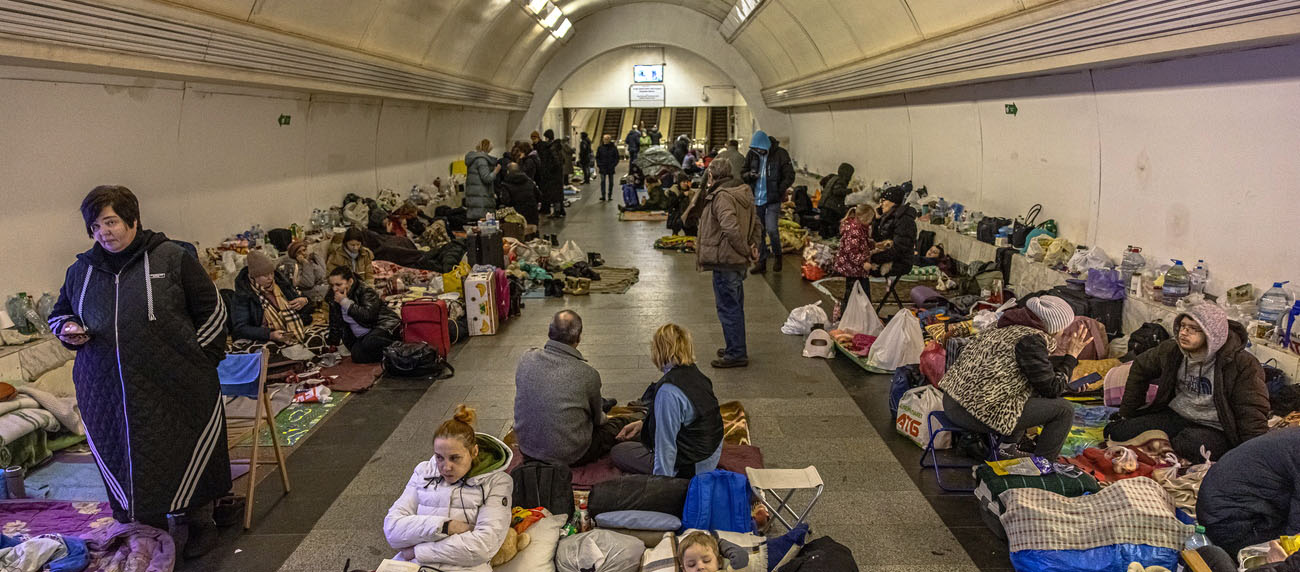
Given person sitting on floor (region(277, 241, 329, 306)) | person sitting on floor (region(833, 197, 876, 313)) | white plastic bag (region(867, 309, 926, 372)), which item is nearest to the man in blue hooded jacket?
person sitting on floor (region(833, 197, 876, 313))

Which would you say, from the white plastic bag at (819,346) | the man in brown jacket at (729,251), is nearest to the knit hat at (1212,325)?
the white plastic bag at (819,346)

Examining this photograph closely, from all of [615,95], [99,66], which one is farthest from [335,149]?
[615,95]

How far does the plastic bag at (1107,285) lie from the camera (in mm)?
7418

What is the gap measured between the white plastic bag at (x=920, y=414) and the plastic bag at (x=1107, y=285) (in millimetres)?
2498

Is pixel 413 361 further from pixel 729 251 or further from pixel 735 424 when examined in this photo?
pixel 735 424

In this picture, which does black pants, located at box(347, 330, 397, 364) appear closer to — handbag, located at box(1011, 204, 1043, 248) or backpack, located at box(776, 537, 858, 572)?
backpack, located at box(776, 537, 858, 572)

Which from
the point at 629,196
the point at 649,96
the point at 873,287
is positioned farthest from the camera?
the point at 649,96

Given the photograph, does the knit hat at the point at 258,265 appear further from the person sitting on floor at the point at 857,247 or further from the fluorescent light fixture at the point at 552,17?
the fluorescent light fixture at the point at 552,17

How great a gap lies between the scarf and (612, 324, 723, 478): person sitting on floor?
4.32 metres

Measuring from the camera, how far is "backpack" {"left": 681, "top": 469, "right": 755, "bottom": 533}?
445 cm

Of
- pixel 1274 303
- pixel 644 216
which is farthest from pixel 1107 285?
pixel 644 216

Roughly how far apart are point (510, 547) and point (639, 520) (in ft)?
2.35

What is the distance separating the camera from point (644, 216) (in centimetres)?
1914

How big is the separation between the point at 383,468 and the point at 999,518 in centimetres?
389
